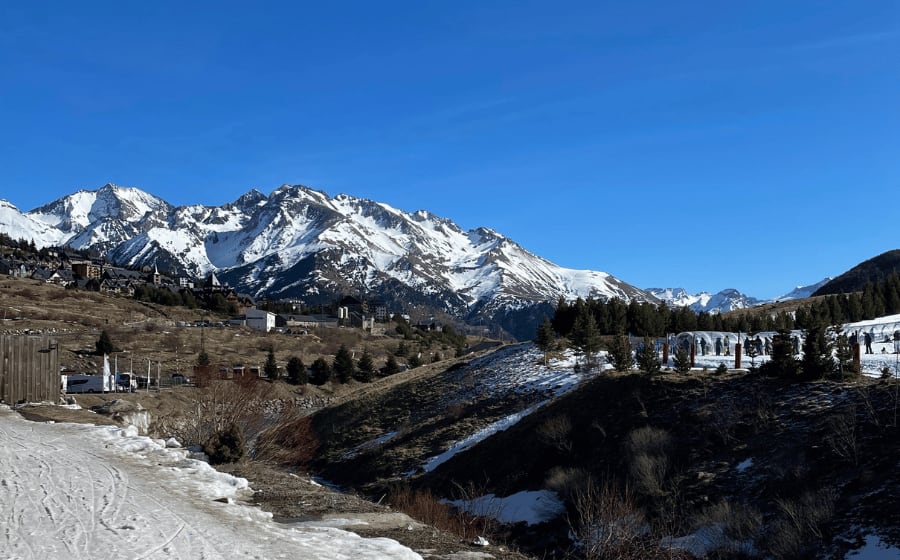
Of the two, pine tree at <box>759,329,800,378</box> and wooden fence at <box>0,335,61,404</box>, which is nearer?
wooden fence at <box>0,335,61,404</box>

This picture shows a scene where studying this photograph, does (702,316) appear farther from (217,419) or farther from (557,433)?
(217,419)

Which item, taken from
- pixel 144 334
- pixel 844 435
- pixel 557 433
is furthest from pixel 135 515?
pixel 144 334

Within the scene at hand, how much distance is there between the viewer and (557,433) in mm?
32062

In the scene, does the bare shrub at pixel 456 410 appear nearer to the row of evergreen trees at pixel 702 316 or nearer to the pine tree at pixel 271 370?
the row of evergreen trees at pixel 702 316

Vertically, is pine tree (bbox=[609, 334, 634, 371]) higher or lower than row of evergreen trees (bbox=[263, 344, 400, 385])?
higher

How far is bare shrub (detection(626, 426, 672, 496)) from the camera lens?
81.1ft

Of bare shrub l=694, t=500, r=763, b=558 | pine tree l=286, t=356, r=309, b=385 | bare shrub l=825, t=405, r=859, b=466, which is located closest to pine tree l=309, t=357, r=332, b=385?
pine tree l=286, t=356, r=309, b=385

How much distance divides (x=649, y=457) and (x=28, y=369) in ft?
69.1

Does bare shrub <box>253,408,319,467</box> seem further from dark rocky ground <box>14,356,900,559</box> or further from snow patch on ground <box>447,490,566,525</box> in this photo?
snow patch on ground <box>447,490,566,525</box>

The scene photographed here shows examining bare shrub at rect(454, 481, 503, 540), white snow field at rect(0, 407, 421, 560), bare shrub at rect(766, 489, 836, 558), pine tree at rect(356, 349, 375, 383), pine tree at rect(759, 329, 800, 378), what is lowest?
bare shrub at rect(454, 481, 503, 540)

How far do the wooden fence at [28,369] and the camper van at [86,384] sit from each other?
108ft

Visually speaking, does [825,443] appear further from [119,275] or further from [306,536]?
[119,275]

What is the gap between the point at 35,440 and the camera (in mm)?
15266

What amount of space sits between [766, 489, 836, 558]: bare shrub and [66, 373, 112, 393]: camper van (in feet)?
157
